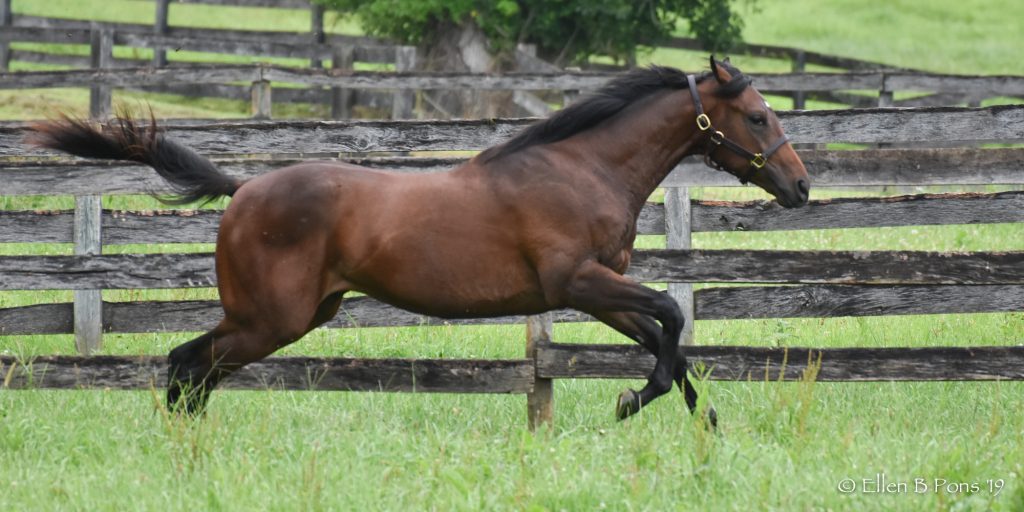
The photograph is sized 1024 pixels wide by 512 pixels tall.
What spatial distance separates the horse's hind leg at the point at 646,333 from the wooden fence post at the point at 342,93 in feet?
45.2

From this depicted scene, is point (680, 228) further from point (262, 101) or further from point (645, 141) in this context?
point (262, 101)

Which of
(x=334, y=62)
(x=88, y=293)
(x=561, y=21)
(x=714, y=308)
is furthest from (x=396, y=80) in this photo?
(x=714, y=308)

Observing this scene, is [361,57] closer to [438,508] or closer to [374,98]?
[374,98]

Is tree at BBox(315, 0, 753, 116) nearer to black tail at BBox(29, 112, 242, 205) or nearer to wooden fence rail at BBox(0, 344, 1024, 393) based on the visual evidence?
black tail at BBox(29, 112, 242, 205)

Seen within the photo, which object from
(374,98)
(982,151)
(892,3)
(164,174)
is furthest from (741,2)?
(164,174)

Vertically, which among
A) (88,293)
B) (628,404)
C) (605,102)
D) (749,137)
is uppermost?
(605,102)

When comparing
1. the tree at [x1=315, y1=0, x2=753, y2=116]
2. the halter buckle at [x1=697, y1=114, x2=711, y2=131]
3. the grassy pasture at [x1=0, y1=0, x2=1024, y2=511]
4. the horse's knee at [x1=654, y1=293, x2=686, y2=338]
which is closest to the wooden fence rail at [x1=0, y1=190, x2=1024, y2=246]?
the grassy pasture at [x1=0, y1=0, x2=1024, y2=511]

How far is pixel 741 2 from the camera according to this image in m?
34.5

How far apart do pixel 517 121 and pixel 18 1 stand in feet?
87.4

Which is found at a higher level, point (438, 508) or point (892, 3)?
point (892, 3)

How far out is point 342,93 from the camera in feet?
66.1

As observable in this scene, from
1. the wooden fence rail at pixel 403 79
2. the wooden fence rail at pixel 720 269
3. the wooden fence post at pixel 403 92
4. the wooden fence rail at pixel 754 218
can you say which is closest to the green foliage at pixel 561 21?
the wooden fence post at pixel 403 92

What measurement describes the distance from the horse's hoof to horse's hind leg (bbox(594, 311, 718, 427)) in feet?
0.94

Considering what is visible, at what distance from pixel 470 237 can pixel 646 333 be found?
3.32 ft
